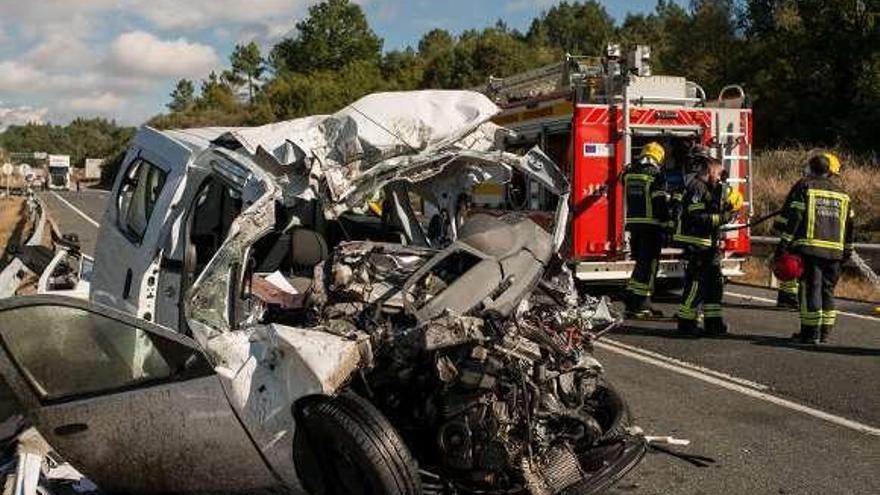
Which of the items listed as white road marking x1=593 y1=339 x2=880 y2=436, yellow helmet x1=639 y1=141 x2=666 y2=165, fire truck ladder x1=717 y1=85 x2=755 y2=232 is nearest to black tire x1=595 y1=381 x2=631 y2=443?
white road marking x1=593 y1=339 x2=880 y2=436

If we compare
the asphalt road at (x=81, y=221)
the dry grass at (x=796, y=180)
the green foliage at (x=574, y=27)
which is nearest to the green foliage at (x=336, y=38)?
the green foliage at (x=574, y=27)

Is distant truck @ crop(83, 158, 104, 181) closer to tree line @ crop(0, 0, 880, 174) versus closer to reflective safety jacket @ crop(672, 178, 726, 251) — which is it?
tree line @ crop(0, 0, 880, 174)

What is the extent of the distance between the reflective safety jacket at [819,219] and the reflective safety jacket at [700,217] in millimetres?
664

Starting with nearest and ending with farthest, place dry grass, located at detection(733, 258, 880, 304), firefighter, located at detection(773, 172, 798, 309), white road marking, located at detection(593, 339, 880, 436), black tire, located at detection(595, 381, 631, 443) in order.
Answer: black tire, located at detection(595, 381, 631, 443), white road marking, located at detection(593, 339, 880, 436), firefighter, located at detection(773, 172, 798, 309), dry grass, located at detection(733, 258, 880, 304)

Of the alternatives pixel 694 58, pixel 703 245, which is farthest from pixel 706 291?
pixel 694 58

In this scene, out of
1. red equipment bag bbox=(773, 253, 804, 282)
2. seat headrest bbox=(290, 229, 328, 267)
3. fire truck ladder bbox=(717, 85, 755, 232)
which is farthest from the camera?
fire truck ladder bbox=(717, 85, 755, 232)

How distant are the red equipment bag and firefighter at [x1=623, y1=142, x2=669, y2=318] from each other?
1426 millimetres

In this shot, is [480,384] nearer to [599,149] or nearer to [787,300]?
[599,149]

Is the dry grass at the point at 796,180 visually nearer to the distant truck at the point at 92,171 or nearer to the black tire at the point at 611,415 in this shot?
the black tire at the point at 611,415

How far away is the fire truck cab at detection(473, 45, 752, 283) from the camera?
10.3 metres

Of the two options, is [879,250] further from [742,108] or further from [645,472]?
[645,472]

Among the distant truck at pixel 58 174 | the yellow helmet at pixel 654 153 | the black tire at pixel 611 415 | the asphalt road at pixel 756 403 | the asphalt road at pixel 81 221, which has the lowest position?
the asphalt road at pixel 756 403

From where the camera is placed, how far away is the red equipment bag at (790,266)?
8.39 m

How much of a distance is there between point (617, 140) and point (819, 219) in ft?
8.63
